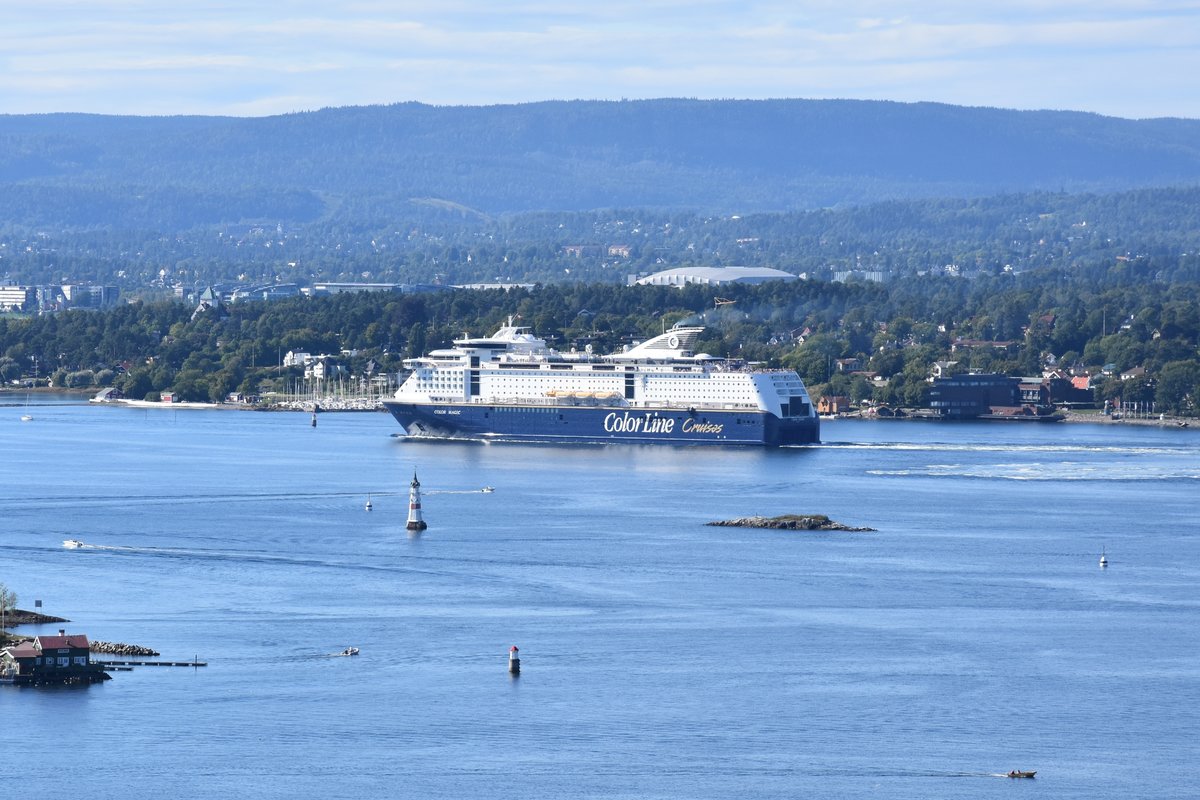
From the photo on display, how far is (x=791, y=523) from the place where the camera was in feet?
96.7

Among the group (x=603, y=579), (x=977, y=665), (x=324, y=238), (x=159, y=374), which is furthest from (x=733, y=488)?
(x=324, y=238)

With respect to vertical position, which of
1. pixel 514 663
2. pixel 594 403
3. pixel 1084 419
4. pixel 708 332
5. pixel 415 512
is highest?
pixel 708 332

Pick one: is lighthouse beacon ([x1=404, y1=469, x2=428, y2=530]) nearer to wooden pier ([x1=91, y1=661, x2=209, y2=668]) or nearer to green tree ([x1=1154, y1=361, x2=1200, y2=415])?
wooden pier ([x1=91, y1=661, x2=209, y2=668])

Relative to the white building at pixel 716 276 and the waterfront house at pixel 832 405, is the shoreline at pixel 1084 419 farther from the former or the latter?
the white building at pixel 716 276

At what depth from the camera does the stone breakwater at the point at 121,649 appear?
19938 mm

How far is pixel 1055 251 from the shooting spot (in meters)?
134

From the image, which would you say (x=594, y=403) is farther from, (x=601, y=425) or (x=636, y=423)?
(x=636, y=423)

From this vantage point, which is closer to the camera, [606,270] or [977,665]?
[977,665]

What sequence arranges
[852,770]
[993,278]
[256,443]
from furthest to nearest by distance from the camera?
[993,278] → [256,443] → [852,770]

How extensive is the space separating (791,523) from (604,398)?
1567cm

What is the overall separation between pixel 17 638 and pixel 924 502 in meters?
15.0

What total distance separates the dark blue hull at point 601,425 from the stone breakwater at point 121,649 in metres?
23.6

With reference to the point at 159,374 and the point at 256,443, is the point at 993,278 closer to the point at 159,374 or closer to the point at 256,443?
the point at 159,374

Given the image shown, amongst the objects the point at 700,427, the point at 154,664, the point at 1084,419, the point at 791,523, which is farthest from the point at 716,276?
the point at 154,664
